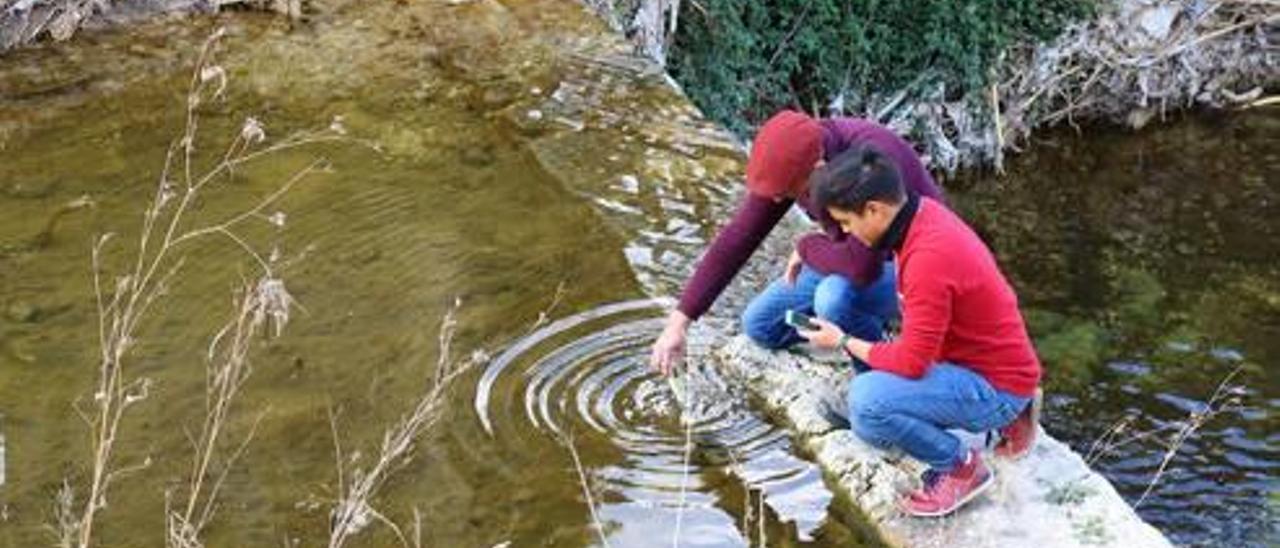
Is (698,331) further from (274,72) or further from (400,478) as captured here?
(274,72)

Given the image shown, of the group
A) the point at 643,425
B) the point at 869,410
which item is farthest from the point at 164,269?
the point at 869,410

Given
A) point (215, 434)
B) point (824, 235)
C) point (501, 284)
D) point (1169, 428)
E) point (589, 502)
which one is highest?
point (824, 235)

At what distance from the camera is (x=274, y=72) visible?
25.0 feet

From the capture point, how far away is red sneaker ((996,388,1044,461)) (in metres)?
4.42

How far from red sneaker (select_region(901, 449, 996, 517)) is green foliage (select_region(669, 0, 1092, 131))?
4.68m

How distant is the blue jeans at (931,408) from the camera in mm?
4125

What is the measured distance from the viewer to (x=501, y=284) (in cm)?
579

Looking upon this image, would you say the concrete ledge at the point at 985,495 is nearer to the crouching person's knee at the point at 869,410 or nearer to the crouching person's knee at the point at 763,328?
the crouching person's knee at the point at 763,328

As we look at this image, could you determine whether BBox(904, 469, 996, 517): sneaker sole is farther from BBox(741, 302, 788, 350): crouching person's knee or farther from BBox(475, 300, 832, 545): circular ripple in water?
BBox(741, 302, 788, 350): crouching person's knee

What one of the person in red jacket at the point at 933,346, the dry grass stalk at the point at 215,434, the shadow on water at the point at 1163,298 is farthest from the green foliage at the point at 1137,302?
the dry grass stalk at the point at 215,434

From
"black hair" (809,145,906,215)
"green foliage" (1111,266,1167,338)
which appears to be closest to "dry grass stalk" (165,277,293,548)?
"black hair" (809,145,906,215)

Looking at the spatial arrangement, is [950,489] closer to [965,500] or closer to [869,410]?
[965,500]

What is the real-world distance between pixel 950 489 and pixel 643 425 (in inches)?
44.2

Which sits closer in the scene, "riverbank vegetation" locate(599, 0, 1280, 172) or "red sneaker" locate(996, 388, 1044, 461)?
"red sneaker" locate(996, 388, 1044, 461)
